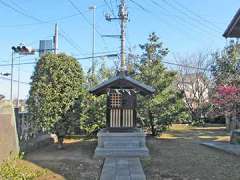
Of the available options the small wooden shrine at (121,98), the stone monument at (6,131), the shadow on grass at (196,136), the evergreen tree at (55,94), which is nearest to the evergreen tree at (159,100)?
the shadow on grass at (196,136)

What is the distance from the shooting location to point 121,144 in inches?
434

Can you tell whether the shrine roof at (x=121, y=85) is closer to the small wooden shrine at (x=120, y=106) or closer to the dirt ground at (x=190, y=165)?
the small wooden shrine at (x=120, y=106)

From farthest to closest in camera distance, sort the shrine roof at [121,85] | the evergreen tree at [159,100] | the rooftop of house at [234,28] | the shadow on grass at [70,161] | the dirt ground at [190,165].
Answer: the evergreen tree at [159,100] → the shrine roof at [121,85] → the rooftop of house at [234,28] → the shadow on grass at [70,161] → the dirt ground at [190,165]

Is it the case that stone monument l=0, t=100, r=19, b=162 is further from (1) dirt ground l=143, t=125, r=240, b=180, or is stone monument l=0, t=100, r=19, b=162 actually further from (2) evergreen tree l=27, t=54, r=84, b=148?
(2) evergreen tree l=27, t=54, r=84, b=148

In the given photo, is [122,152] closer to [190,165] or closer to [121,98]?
[121,98]

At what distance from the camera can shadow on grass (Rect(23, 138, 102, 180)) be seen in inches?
297

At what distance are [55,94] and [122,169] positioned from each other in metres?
4.40

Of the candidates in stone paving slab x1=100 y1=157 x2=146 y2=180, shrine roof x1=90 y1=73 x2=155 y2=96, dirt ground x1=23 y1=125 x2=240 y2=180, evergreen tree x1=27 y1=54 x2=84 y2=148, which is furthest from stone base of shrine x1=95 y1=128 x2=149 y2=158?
shrine roof x1=90 y1=73 x2=155 y2=96

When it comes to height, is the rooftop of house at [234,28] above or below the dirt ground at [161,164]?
above

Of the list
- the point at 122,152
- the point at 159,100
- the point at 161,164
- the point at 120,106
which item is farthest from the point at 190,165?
the point at 159,100

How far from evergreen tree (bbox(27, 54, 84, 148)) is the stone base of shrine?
4.57ft

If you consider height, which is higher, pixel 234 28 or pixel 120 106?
pixel 234 28

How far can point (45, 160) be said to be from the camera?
933 cm

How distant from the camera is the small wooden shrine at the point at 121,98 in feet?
39.3
